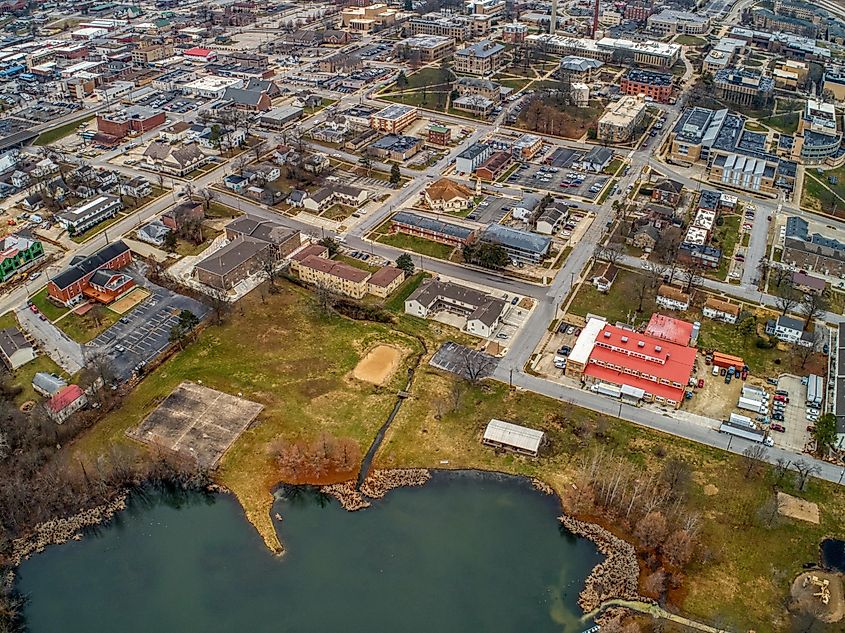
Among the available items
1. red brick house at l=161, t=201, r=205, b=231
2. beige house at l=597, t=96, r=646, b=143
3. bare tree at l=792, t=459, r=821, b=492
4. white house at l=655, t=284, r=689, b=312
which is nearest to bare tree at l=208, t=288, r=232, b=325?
red brick house at l=161, t=201, r=205, b=231

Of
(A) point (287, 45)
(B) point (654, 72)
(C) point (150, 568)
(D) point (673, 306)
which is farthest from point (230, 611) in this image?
(A) point (287, 45)

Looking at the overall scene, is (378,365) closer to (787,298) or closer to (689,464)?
(689,464)

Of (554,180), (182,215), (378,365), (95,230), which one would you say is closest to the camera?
(378,365)

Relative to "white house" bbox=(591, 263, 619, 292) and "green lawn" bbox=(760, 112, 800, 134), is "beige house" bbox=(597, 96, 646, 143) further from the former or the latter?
"white house" bbox=(591, 263, 619, 292)

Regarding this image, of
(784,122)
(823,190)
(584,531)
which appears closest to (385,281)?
(584,531)

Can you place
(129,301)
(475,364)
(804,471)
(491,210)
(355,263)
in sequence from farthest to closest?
(491,210) < (355,263) < (129,301) < (475,364) < (804,471)
